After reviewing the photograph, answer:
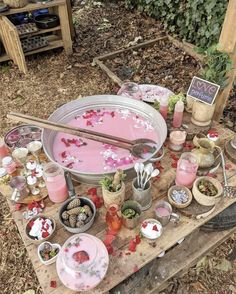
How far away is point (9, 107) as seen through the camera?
359cm

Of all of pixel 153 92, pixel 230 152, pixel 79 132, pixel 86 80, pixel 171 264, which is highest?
pixel 79 132

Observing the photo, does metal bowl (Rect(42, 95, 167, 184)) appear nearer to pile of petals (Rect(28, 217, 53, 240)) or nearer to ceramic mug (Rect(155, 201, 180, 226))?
ceramic mug (Rect(155, 201, 180, 226))

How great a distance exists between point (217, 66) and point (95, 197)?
4.12 ft

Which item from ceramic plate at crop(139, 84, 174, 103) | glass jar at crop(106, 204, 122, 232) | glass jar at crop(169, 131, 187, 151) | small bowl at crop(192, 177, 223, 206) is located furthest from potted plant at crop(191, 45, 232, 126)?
glass jar at crop(106, 204, 122, 232)

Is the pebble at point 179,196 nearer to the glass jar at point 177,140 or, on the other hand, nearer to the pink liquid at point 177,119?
the glass jar at point 177,140

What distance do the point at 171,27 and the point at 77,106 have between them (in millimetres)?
3115

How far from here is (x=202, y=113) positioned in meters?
2.13

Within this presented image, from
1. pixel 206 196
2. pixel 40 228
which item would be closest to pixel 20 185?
pixel 40 228

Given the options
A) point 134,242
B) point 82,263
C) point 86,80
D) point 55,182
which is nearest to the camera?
point 82,263

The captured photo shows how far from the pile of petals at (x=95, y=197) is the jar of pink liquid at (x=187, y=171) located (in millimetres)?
505

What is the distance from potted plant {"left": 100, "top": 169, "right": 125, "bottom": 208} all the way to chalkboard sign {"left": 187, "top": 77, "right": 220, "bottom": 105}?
2.97 feet

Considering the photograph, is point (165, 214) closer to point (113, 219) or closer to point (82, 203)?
point (113, 219)

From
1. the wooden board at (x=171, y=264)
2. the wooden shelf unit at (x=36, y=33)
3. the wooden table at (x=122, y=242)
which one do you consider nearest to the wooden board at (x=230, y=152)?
the wooden table at (x=122, y=242)

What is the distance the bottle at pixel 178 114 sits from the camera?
→ 83.4 inches
